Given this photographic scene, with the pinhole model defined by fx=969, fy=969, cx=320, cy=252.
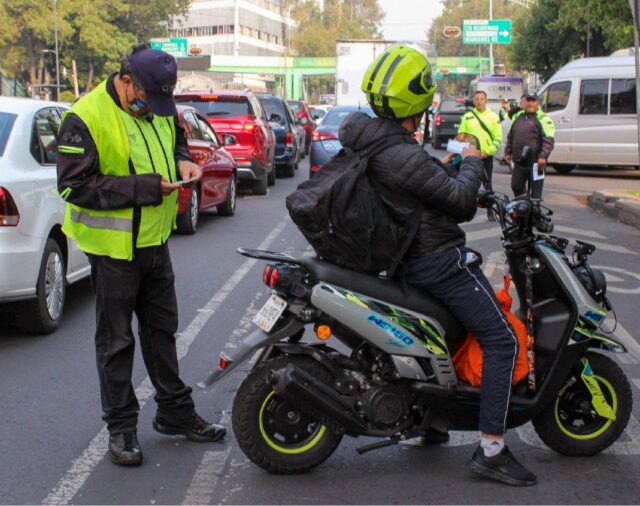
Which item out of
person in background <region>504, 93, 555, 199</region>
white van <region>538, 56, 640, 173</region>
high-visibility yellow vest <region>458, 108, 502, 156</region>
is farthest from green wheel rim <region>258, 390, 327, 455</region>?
white van <region>538, 56, 640, 173</region>

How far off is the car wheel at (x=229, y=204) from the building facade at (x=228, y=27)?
3997 inches

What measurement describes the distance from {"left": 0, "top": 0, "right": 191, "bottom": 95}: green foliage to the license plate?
203 feet

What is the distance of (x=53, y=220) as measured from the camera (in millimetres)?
6957

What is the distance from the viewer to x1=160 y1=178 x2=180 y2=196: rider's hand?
14.3ft

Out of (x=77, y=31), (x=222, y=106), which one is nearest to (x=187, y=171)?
(x=222, y=106)

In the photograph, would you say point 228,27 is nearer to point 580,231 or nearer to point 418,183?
point 580,231

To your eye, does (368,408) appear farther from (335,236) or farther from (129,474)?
(129,474)

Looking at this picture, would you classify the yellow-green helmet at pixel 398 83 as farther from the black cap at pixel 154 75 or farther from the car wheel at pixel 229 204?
the car wheel at pixel 229 204

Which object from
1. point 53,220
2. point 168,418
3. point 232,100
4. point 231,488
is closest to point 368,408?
point 231,488

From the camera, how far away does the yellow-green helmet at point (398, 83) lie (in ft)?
13.4

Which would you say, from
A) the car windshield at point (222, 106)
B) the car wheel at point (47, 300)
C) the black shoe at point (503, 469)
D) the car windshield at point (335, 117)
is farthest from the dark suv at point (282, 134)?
the black shoe at point (503, 469)

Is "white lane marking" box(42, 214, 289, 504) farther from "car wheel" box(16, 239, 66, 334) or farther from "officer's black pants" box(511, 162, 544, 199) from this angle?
"officer's black pants" box(511, 162, 544, 199)

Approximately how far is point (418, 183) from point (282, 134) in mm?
16920

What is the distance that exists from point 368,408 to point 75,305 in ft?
14.3
